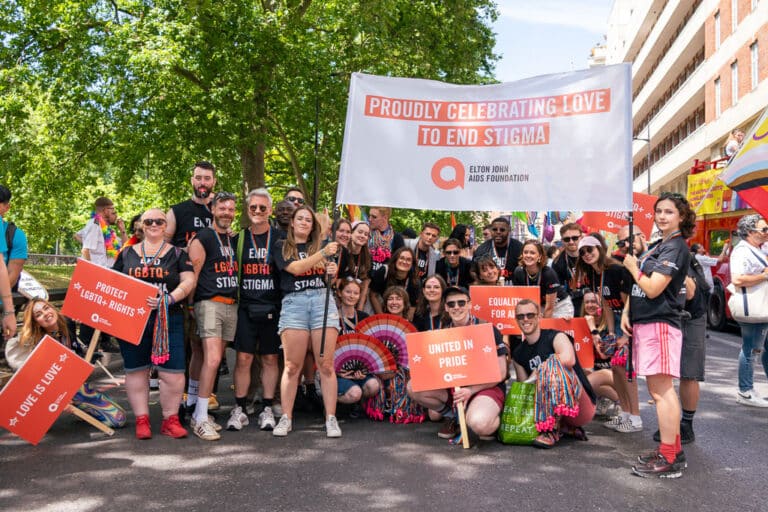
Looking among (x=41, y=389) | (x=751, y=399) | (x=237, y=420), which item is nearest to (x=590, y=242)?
(x=751, y=399)

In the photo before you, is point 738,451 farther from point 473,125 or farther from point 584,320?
point 473,125

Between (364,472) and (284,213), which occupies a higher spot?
(284,213)

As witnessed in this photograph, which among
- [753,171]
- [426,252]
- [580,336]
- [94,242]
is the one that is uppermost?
[753,171]

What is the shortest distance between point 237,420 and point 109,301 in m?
1.45

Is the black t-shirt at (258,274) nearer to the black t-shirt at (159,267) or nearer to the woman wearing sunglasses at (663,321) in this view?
the black t-shirt at (159,267)

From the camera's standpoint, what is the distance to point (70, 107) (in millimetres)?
15258

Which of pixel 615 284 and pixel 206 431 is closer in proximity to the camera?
pixel 206 431

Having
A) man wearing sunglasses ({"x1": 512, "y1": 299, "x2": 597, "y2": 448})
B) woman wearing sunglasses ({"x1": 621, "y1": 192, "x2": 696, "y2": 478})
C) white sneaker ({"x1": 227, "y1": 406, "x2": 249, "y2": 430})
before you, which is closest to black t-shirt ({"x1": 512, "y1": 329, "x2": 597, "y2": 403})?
man wearing sunglasses ({"x1": 512, "y1": 299, "x2": 597, "y2": 448})

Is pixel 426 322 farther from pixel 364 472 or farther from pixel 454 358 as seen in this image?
pixel 364 472

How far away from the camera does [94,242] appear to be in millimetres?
9883

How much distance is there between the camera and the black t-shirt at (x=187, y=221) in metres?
6.63

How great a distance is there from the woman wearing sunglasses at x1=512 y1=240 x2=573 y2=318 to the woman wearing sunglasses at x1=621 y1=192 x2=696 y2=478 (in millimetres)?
2076

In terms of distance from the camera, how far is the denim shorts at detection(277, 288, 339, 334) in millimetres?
5973

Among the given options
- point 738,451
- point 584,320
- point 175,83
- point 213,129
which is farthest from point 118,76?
point 738,451
